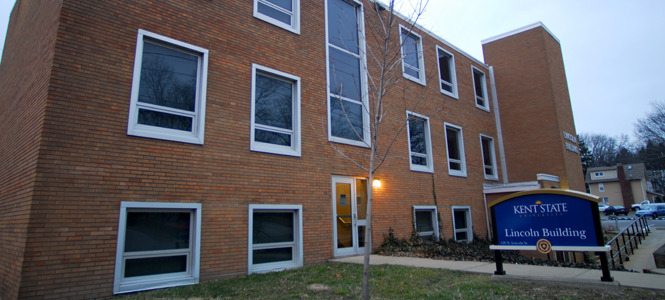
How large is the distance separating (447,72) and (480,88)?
3174 mm

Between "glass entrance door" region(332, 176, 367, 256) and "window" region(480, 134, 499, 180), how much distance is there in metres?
8.68

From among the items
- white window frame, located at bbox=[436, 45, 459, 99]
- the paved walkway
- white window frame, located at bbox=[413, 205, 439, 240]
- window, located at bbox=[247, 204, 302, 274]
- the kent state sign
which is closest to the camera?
the paved walkway

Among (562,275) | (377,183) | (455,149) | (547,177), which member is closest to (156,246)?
(377,183)

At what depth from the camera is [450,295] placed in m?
5.22

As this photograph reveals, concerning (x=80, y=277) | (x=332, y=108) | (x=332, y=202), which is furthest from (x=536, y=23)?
(x=80, y=277)

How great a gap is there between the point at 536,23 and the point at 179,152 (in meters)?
18.0

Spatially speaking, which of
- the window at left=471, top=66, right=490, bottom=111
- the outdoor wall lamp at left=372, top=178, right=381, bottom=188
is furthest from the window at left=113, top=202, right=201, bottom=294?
the window at left=471, top=66, right=490, bottom=111

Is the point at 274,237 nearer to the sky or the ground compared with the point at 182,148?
nearer to the ground

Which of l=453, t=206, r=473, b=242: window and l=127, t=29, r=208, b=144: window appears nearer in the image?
l=127, t=29, r=208, b=144: window

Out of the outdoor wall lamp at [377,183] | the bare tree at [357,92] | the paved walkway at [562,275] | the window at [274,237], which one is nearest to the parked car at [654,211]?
the bare tree at [357,92]

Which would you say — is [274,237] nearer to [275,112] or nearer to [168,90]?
[275,112]

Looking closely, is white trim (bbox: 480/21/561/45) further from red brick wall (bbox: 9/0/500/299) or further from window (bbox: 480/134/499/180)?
red brick wall (bbox: 9/0/500/299)

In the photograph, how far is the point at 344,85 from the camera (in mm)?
11477

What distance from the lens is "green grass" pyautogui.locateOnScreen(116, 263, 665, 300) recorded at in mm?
5145
